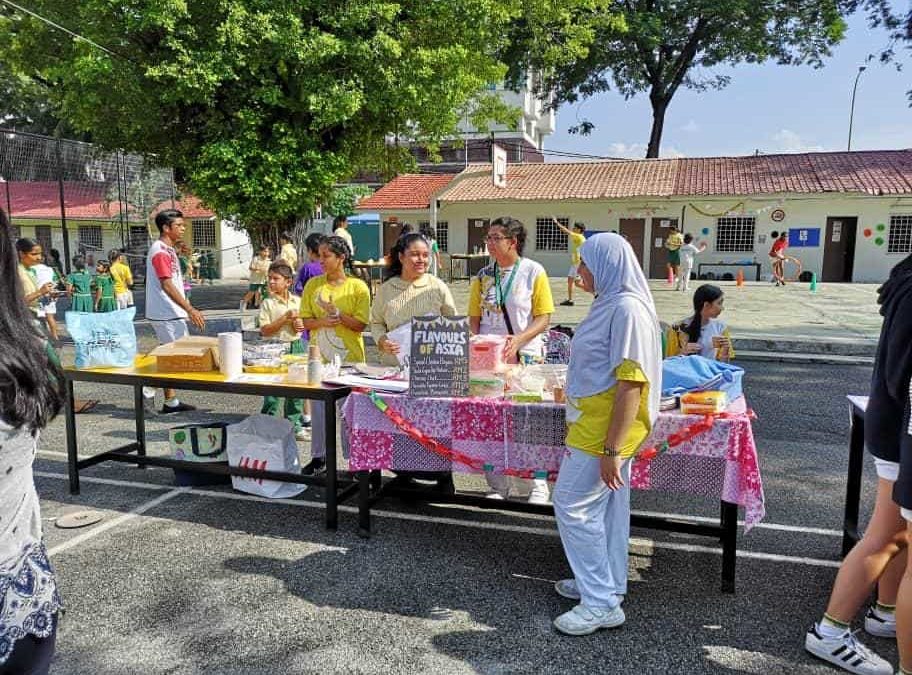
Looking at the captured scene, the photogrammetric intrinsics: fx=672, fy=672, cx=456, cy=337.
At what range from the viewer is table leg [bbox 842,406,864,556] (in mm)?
3551

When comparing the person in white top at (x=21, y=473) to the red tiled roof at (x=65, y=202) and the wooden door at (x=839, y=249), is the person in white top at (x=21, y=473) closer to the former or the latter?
the wooden door at (x=839, y=249)

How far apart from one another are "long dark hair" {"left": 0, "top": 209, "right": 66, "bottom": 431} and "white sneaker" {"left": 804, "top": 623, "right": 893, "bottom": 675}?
9.52 ft

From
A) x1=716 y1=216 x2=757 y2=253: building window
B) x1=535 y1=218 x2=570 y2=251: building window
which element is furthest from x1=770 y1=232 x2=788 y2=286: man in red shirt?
x1=535 y1=218 x2=570 y2=251: building window

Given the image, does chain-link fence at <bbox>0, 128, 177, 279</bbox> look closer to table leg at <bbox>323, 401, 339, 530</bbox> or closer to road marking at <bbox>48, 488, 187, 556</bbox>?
road marking at <bbox>48, 488, 187, 556</bbox>

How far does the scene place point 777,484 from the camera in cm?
486

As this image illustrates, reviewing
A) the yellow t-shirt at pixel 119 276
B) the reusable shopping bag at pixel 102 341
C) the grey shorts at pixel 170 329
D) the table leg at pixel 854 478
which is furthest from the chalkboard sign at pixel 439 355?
the yellow t-shirt at pixel 119 276

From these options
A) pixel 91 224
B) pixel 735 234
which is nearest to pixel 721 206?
pixel 735 234

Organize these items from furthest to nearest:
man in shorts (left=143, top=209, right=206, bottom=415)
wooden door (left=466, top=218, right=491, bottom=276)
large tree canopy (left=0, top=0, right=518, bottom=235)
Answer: wooden door (left=466, top=218, right=491, bottom=276), large tree canopy (left=0, top=0, right=518, bottom=235), man in shorts (left=143, top=209, right=206, bottom=415)

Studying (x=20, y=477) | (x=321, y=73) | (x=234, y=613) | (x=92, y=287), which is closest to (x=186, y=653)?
(x=234, y=613)

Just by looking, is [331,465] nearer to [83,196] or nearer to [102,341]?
[102,341]

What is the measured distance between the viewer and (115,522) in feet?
13.6

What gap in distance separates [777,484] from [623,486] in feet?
8.14

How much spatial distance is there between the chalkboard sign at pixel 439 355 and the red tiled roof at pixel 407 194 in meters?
25.5

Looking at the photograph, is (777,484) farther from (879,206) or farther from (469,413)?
(879,206)
